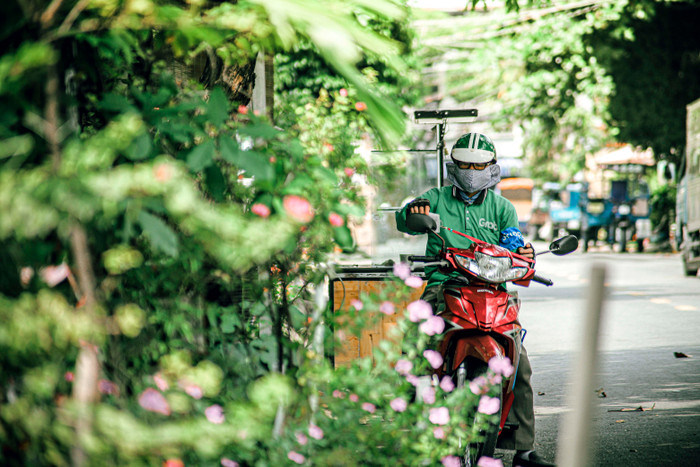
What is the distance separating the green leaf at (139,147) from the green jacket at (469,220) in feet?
7.46

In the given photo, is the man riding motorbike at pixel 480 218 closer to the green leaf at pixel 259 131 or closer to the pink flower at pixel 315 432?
the pink flower at pixel 315 432

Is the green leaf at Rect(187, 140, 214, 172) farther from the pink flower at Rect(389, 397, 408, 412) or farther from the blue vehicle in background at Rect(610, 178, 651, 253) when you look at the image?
the blue vehicle in background at Rect(610, 178, 651, 253)

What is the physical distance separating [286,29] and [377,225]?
29.0ft

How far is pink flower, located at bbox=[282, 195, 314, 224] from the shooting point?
261cm

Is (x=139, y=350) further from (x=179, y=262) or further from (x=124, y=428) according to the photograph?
(x=124, y=428)

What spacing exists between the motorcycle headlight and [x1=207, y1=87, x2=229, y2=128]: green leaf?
1.87 m

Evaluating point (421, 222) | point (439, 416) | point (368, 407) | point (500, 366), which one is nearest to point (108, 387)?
point (368, 407)

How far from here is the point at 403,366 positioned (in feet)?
10.8

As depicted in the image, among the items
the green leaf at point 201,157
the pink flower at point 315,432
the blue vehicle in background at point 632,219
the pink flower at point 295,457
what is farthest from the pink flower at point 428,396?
the blue vehicle in background at point 632,219

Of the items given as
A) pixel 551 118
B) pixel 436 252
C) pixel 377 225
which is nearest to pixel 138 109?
pixel 436 252

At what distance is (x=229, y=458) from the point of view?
2.78 meters

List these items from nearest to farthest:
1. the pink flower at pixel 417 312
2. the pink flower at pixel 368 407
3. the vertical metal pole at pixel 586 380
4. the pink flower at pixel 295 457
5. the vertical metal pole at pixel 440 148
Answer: the vertical metal pole at pixel 586 380
the pink flower at pixel 295 457
the pink flower at pixel 368 407
the pink flower at pixel 417 312
the vertical metal pole at pixel 440 148

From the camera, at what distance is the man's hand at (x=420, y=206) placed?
435cm

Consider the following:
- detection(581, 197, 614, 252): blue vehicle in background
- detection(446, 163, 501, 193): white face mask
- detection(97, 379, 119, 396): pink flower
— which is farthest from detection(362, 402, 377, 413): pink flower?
detection(581, 197, 614, 252): blue vehicle in background
